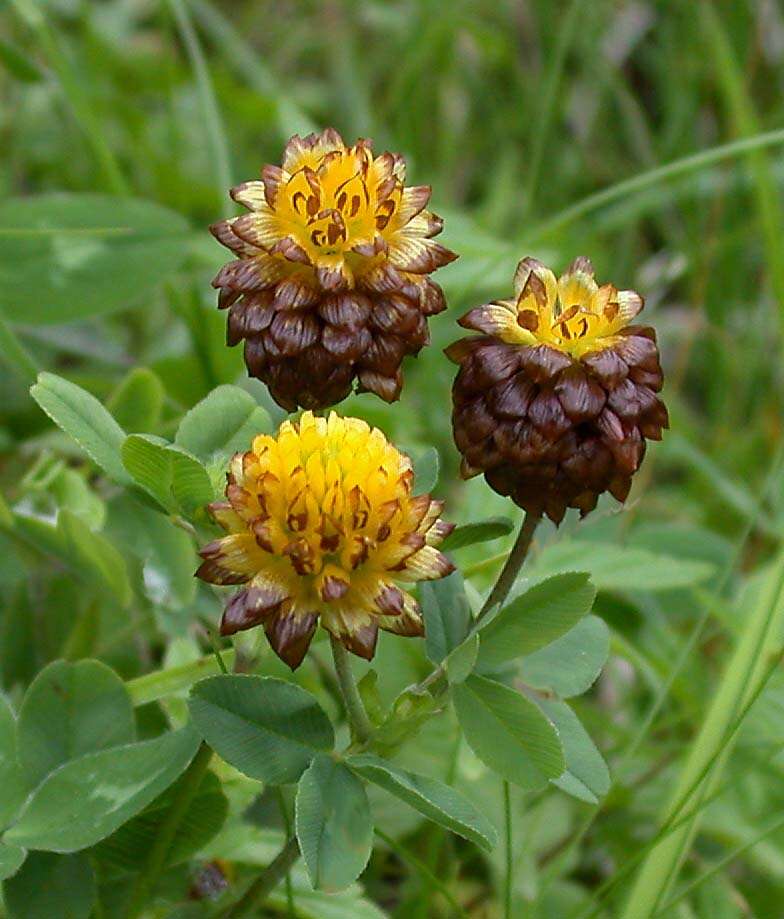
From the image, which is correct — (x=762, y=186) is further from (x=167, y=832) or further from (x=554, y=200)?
(x=167, y=832)

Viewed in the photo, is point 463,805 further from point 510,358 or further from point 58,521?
point 58,521

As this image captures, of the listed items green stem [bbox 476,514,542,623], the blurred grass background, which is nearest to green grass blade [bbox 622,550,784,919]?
the blurred grass background

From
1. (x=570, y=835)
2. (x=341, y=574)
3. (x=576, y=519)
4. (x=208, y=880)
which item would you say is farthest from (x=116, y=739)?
(x=570, y=835)

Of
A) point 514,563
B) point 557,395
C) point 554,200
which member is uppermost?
point 557,395

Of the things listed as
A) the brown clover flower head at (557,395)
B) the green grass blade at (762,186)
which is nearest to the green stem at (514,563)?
the brown clover flower head at (557,395)

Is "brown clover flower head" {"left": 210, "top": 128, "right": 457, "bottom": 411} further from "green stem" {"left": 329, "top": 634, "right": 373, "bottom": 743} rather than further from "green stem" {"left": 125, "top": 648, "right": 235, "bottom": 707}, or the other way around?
"green stem" {"left": 125, "top": 648, "right": 235, "bottom": 707}

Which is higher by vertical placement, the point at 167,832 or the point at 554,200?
the point at 554,200

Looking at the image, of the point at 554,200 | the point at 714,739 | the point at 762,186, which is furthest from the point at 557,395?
the point at 554,200

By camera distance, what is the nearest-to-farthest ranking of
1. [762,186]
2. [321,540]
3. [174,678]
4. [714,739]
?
[321,540], [174,678], [714,739], [762,186]
